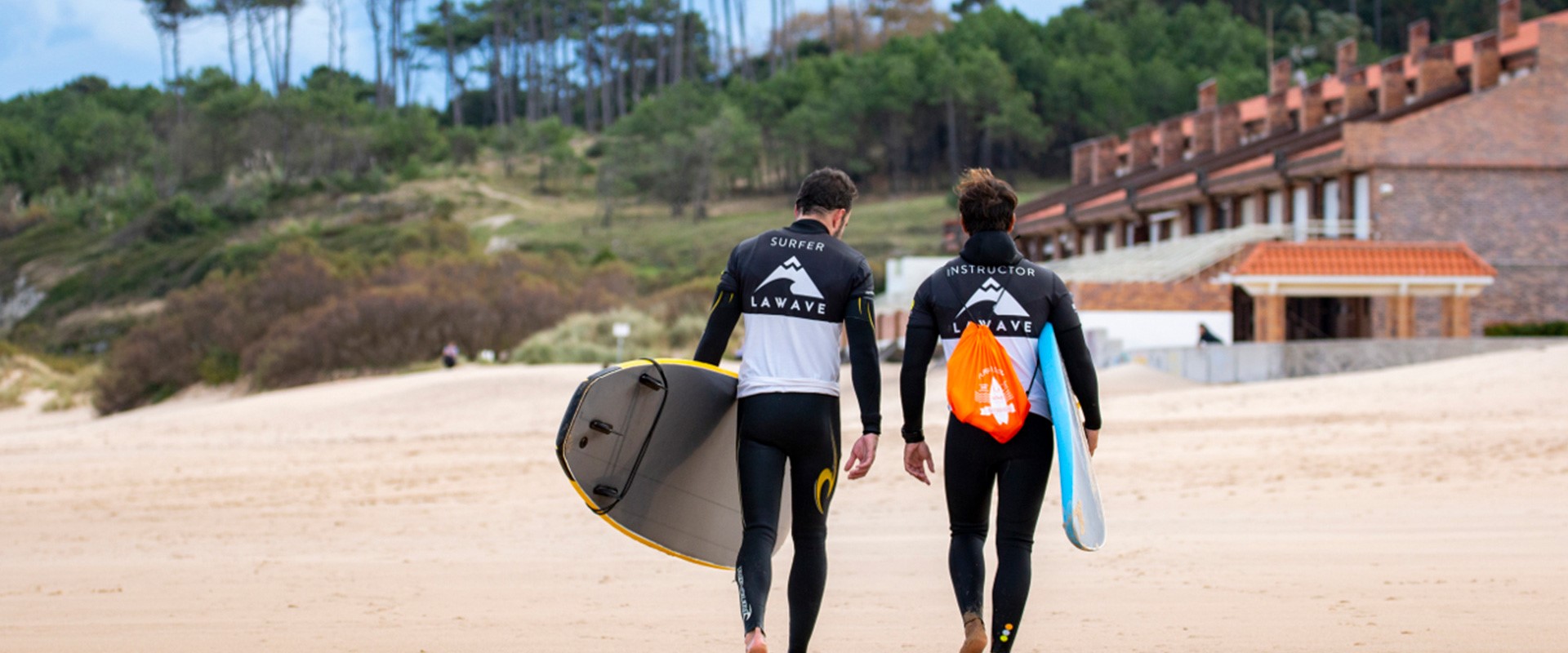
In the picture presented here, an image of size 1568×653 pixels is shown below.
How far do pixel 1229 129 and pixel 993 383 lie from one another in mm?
54022

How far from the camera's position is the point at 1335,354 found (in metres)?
25.8

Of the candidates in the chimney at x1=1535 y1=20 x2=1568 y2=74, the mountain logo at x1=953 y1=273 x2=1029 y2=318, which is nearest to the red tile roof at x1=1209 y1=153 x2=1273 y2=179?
the chimney at x1=1535 y1=20 x2=1568 y2=74

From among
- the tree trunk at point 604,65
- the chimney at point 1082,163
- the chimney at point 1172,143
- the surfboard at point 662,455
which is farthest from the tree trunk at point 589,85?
the surfboard at point 662,455

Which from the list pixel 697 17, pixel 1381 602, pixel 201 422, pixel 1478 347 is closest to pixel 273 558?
pixel 1381 602

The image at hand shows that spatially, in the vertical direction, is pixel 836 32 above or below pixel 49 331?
above

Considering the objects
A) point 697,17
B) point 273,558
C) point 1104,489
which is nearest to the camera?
point 273,558

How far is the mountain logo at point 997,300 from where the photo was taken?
5.15 metres

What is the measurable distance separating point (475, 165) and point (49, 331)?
41.4 metres

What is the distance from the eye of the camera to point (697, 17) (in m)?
124

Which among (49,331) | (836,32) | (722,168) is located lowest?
(49,331)

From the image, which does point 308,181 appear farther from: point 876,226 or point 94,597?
point 94,597

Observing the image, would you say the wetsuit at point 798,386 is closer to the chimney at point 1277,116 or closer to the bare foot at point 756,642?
the bare foot at point 756,642

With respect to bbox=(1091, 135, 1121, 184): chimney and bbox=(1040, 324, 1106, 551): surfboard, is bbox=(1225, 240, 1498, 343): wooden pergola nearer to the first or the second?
bbox=(1040, 324, 1106, 551): surfboard

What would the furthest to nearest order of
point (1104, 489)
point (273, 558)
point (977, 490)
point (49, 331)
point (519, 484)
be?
point (49, 331), point (519, 484), point (1104, 489), point (273, 558), point (977, 490)
